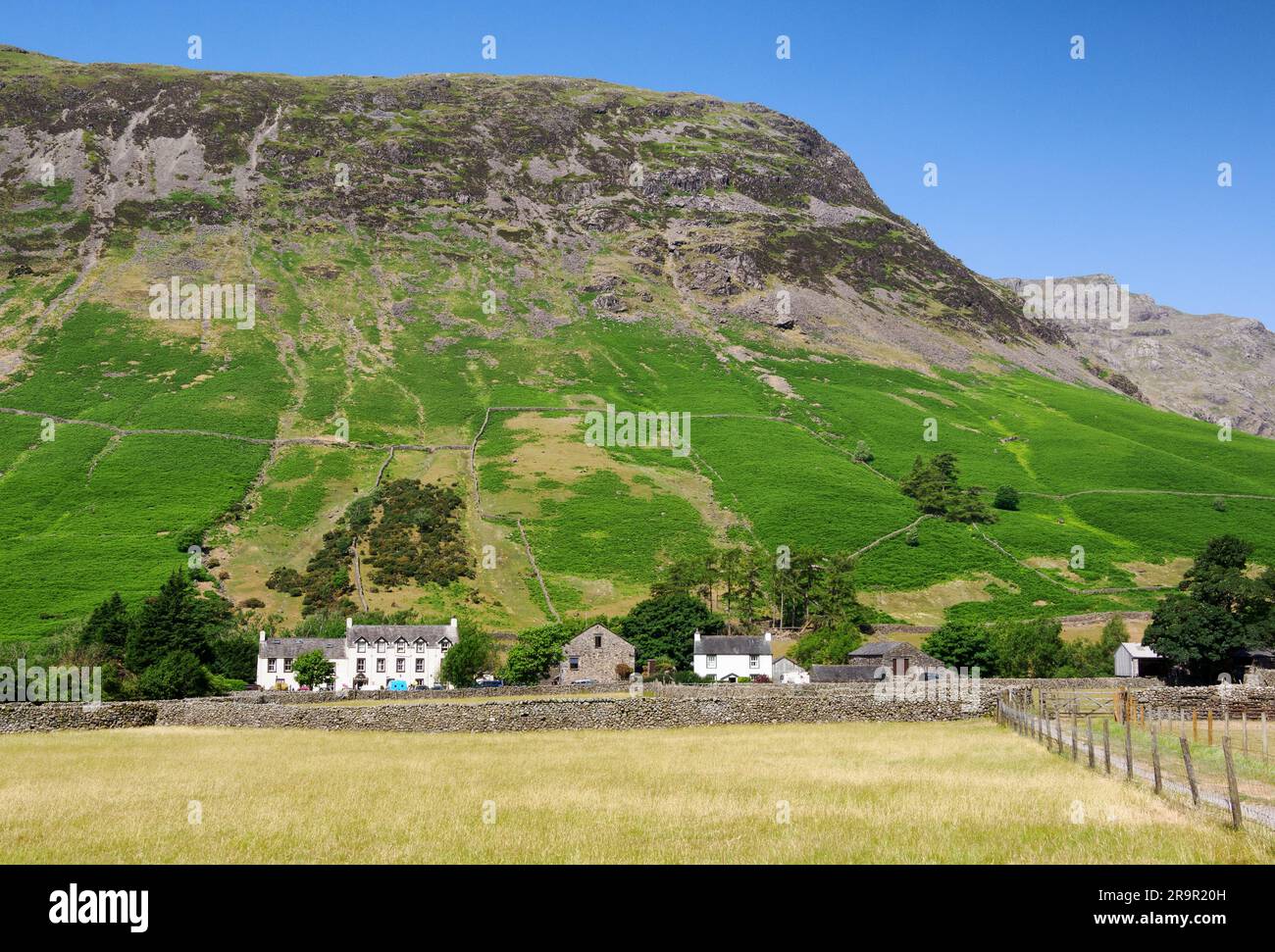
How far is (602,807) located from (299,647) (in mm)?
89477

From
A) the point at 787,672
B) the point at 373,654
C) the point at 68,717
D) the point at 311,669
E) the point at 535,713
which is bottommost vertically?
the point at 373,654

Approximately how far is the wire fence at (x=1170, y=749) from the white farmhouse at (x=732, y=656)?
1878 inches

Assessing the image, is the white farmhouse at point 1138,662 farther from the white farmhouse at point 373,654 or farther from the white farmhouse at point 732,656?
the white farmhouse at point 373,654

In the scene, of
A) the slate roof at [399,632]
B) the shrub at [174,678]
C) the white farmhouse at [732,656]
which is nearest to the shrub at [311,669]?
the slate roof at [399,632]

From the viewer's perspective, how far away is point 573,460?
564 feet

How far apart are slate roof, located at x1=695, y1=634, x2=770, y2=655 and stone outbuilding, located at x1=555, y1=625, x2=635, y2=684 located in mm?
8390

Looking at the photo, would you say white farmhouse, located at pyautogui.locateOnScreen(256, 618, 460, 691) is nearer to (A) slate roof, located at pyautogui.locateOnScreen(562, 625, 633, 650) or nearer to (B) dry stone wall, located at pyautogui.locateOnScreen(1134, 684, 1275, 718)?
(A) slate roof, located at pyautogui.locateOnScreen(562, 625, 633, 650)

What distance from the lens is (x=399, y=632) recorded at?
361ft

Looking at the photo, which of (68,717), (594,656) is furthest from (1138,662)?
(68,717)

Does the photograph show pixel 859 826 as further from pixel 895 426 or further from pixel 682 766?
pixel 895 426

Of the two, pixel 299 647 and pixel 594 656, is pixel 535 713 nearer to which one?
pixel 594 656

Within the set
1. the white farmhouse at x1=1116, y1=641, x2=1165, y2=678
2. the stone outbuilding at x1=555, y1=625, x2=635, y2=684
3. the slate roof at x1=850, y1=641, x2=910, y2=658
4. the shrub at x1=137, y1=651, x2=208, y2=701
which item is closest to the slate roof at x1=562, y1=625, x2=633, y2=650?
the stone outbuilding at x1=555, y1=625, x2=635, y2=684

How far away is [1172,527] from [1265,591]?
71.2 meters

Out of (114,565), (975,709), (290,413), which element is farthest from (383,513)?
(975,709)
